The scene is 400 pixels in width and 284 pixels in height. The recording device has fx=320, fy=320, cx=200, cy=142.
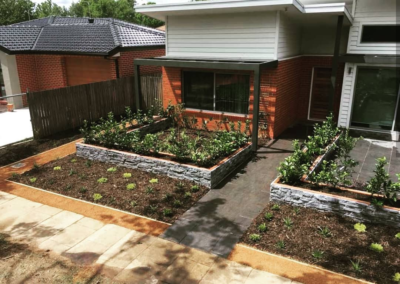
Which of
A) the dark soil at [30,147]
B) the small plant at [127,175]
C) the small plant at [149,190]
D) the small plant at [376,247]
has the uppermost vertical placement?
the dark soil at [30,147]

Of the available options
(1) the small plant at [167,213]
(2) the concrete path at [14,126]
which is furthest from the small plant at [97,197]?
(2) the concrete path at [14,126]

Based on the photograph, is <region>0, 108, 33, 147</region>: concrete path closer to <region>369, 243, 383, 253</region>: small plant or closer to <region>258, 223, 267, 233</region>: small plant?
<region>258, 223, 267, 233</region>: small plant

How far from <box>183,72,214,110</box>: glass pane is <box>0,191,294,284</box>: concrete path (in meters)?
6.62

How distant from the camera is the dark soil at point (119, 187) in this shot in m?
6.75

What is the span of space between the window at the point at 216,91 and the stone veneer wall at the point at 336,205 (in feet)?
16.2

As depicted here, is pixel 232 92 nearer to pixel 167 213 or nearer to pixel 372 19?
pixel 372 19

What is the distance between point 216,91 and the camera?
37.5 ft

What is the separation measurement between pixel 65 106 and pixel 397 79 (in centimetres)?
1140

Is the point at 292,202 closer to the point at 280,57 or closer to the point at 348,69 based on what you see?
the point at 280,57

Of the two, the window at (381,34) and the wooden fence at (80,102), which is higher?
the window at (381,34)

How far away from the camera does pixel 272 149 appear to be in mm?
10109

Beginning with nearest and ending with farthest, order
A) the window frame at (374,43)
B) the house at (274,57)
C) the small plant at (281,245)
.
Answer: the small plant at (281,245), the house at (274,57), the window frame at (374,43)

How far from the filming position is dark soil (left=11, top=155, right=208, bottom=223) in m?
6.75

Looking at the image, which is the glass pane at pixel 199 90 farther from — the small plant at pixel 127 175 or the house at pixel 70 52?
the small plant at pixel 127 175
